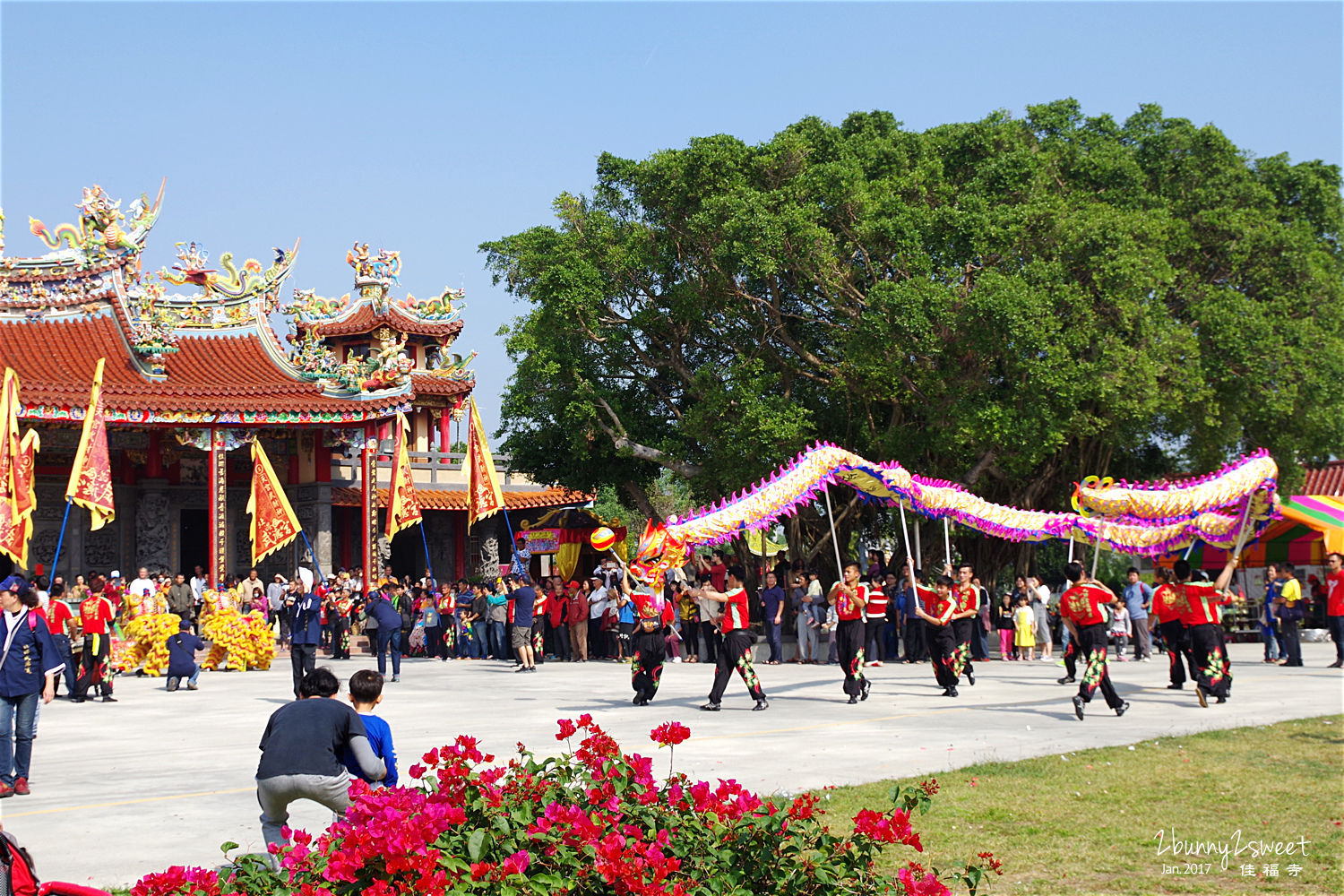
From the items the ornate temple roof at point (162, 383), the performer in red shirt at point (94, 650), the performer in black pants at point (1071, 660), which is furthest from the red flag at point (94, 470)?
the performer in black pants at point (1071, 660)

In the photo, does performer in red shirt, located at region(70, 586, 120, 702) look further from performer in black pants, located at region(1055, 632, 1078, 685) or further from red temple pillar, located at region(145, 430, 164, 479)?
red temple pillar, located at region(145, 430, 164, 479)

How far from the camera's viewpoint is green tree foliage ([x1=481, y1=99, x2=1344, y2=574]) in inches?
888

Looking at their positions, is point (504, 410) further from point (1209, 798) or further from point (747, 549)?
point (1209, 798)

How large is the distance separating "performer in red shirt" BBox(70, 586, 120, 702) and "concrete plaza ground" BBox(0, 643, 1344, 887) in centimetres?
38

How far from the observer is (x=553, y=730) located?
1224 cm

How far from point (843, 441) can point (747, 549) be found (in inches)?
130

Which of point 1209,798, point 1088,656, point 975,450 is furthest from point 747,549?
point 1209,798

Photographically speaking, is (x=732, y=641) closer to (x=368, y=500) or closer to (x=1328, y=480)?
(x=368, y=500)

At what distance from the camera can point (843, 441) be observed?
2716 centimetres

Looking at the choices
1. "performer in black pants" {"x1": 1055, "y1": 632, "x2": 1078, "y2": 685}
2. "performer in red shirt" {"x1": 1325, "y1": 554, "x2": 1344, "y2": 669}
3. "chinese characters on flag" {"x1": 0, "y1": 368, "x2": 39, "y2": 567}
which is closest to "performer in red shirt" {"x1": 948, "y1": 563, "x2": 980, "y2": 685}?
"performer in black pants" {"x1": 1055, "y1": 632, "x2": 1078, "y2": 685}

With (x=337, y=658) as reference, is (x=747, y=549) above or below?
above

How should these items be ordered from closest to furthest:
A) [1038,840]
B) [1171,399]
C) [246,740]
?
[1038,840]
[246,740]
[1171,399]

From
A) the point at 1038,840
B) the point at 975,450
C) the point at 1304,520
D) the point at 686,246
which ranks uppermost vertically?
the point at 686,246

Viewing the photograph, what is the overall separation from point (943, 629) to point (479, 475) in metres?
15.9
